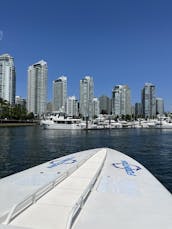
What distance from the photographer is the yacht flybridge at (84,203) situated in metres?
5.71

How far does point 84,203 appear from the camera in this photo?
7.06m

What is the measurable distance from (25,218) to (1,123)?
185 m

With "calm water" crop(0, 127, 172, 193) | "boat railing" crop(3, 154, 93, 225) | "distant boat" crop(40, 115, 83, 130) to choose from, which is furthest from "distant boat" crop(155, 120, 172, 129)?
"boat railing" crop(3, 154, 93, 225)

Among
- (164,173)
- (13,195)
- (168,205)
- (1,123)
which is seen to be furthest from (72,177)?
(1,123)

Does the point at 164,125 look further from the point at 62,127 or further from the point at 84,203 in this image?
the point at 84,203

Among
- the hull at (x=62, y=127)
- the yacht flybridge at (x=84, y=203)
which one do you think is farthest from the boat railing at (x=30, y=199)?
the hull at (x=62, y=127)

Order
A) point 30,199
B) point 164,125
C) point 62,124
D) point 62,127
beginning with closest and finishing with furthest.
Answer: point 30,199, point 62,127, point 62,124, point 164,125

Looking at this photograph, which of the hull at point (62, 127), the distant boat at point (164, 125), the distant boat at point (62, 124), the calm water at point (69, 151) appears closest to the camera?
the calm water at point (69, 151)

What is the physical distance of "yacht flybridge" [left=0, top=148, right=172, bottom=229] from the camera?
225 inches

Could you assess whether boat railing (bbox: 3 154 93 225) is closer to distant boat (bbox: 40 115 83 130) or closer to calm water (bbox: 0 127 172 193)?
calm water (bbox: 0 127 172 193)

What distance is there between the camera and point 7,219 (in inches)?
218

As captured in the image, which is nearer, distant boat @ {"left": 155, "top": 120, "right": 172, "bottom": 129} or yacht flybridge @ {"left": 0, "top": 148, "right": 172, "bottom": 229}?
yacht flybridge @ {"left": 0, "top": 148, "right": 172, "bottom": 229}

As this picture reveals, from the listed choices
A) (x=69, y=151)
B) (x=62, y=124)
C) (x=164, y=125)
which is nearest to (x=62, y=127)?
(x=62, y=124)

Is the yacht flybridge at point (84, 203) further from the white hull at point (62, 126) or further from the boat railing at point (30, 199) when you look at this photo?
the white hull at point (62, 126)
